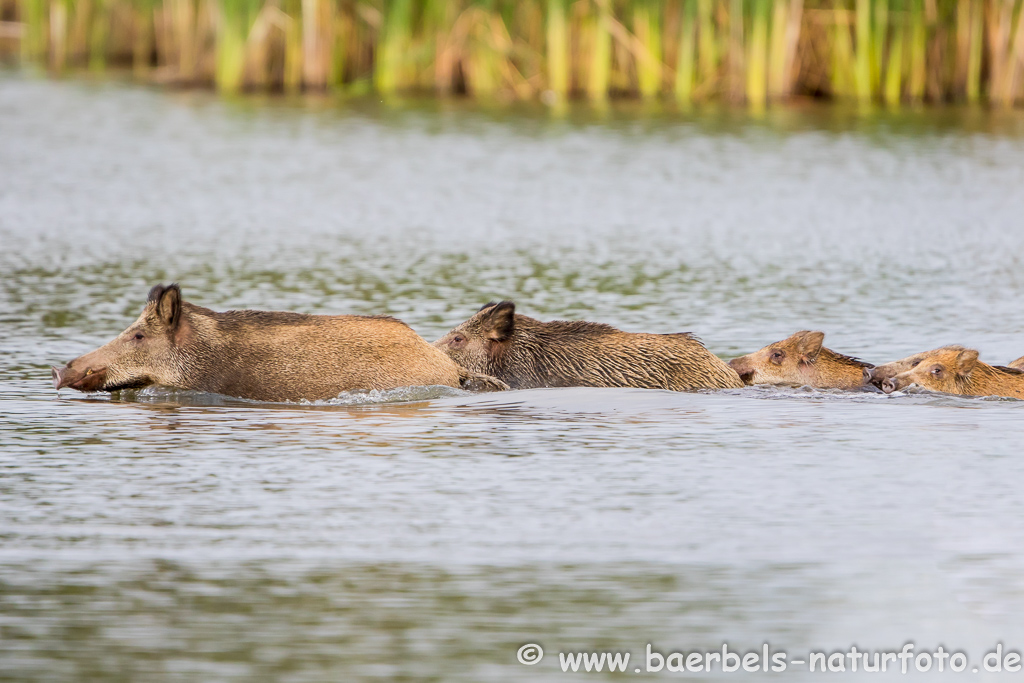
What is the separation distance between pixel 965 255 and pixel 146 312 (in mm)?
9220

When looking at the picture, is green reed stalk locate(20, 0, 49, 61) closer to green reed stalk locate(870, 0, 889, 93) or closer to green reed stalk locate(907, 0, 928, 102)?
green reed stalk locate(870, 0, 889, 93)

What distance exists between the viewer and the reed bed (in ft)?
88.2

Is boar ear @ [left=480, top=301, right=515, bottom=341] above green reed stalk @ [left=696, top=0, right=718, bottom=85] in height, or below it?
below

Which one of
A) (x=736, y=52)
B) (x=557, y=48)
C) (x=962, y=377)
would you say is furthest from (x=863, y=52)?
(x=962, y=377)

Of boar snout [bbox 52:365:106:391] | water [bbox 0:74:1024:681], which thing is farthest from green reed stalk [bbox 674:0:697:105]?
boar snout [bbox 52:365:106:391]

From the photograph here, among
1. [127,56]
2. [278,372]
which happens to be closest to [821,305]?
[278,372]

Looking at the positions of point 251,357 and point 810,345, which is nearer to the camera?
point 251,357

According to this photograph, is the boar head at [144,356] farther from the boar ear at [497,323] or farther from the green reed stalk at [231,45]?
the green reed stalk at [231,45]

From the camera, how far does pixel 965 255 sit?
52.5ft

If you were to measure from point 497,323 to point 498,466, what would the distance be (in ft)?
8.32

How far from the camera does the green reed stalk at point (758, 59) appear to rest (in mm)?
25984

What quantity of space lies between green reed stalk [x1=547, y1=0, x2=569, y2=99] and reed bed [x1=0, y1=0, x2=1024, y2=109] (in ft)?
0.08

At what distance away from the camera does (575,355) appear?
9.95 meters
